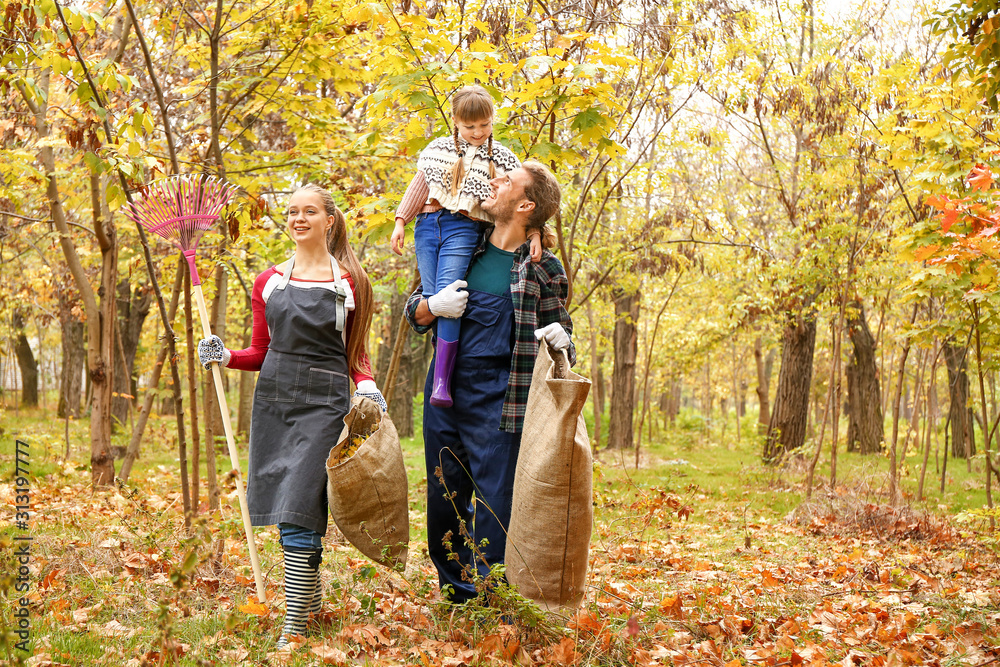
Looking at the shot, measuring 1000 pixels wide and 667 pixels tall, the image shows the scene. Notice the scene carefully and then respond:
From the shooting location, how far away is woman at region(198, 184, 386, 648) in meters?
3.12

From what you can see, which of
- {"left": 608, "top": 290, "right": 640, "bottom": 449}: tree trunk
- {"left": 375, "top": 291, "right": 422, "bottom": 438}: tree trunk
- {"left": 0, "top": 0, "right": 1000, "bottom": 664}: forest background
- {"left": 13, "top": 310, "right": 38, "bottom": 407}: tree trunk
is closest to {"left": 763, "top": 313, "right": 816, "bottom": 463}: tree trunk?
{"left": 0, "top": 0, "right": 1000, "bottom": 664}: forest background

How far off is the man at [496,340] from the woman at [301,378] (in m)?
0.33

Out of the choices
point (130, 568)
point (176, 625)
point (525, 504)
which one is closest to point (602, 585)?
point (525, 504)

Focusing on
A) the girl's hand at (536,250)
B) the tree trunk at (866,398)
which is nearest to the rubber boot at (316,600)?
the girl's hand at (536,250)

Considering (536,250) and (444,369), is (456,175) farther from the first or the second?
(444,369)

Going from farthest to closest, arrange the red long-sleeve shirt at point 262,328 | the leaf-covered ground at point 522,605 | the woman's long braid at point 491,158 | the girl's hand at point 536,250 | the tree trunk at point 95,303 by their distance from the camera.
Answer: the tree trunk at point 95,303 < the woman's long braid at point 491,158 < the red long-sleeve shirt at point 262,328 < the girl's hand at point 536,250 < the leaf-covered ground at point 522,605

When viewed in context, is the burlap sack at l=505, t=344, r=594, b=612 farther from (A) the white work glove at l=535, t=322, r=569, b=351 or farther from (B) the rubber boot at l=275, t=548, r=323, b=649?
(B) the rubber boot at l=275, t=548, r=323, b=649

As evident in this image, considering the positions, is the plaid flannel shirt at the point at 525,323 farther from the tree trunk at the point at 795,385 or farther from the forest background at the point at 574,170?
the tree trunk at the point at 795,385

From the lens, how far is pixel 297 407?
320 centimetres

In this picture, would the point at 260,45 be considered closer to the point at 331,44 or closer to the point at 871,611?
the point at 331,44

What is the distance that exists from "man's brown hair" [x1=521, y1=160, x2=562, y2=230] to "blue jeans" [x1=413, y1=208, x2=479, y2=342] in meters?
0.27

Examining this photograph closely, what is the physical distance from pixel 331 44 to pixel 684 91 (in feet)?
23.4

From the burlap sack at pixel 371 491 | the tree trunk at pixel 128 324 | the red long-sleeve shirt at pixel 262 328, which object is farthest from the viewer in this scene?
the tree trunk at pixel 128 324

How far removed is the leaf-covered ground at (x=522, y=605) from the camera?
9.52 ft
